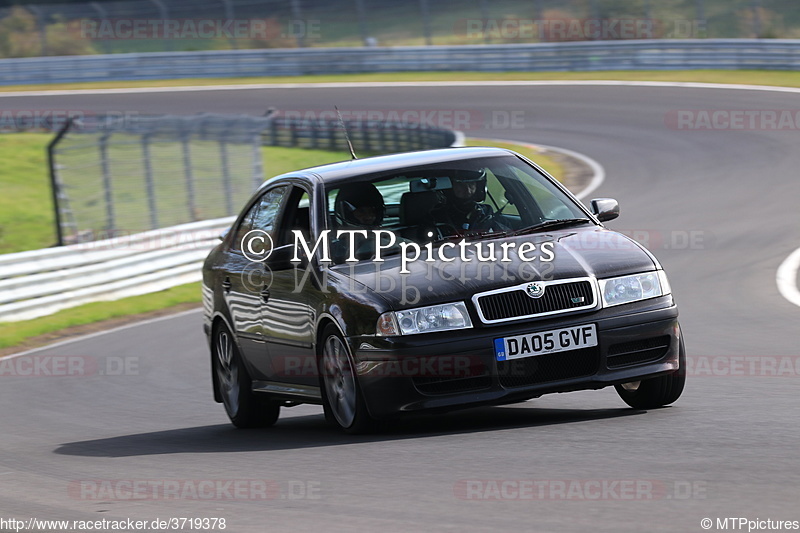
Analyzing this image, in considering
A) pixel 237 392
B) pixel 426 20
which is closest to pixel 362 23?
pixel 426 20

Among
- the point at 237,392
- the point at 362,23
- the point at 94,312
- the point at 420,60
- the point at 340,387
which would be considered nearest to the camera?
the point at 340,387

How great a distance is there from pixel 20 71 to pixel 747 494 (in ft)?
138

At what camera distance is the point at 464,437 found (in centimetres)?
662

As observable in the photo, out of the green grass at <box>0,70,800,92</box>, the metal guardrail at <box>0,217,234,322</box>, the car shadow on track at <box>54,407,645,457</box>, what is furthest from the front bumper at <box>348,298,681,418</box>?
the green grass at <box>0,70,800,92</box>

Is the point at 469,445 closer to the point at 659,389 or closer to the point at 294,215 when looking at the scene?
the point at 659,389

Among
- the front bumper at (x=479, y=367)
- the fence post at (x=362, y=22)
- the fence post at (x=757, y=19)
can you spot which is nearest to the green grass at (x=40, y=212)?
the front bumper at (x=479, y=367)

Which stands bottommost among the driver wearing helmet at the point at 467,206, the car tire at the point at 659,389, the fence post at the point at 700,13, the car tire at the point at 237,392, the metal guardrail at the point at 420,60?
the metal guardrail at the point at 420,60

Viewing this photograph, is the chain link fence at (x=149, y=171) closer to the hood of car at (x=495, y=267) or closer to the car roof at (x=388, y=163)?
the car roof at (x=388, y=163)

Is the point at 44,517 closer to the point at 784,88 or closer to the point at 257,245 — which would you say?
the point at 257,245

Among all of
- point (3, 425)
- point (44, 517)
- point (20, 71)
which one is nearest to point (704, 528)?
point (44, 517)

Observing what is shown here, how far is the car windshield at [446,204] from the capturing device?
24.5ft

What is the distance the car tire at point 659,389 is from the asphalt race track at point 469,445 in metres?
0.11

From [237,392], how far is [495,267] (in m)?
2.52

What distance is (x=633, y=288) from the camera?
6.85m
